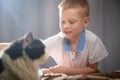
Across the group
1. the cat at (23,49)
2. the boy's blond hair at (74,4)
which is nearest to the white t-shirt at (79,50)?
the boy's blond hair at (74,4)

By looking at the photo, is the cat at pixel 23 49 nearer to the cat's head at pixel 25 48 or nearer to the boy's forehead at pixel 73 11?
the cat's head at pixel 25 48

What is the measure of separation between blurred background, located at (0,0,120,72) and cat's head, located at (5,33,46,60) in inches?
11.2

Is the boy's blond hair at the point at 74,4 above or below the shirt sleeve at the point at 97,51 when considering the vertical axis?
above

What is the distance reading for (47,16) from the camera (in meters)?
1.28

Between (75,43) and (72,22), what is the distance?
0.10 meters

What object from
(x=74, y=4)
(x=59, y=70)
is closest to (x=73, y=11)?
(x=74, y=4)

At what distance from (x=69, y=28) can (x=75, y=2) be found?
4.5 inches

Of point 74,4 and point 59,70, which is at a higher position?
point 74,4

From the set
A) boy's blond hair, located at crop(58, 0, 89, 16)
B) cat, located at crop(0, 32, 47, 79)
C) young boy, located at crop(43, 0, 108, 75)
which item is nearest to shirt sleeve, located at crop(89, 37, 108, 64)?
young boy, located at crop(43, 0, 108, 75)

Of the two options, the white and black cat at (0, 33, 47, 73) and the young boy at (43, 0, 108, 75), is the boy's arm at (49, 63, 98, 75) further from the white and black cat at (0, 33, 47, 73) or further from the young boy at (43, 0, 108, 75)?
the white and black cat at (0, 33, 47, 73)

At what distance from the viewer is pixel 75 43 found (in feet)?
4.14

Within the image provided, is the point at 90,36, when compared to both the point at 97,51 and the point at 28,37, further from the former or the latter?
the point at 28,37

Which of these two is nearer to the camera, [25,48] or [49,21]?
[25,48]

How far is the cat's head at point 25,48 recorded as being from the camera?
0.92 meters
